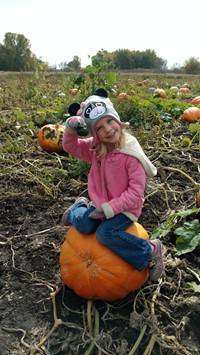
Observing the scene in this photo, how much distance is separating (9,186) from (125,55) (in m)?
51.3

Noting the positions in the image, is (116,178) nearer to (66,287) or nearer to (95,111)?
(95,111)

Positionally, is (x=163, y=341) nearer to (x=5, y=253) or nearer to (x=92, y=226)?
(x=92, y=226)

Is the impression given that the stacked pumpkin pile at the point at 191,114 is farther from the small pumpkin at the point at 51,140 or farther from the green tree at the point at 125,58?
the green tree at the point at 125,58

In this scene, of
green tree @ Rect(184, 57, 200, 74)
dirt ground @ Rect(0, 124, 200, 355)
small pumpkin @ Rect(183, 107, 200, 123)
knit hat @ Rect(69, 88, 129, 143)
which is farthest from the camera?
green tree @ Rect(184, 57, 200, 74)

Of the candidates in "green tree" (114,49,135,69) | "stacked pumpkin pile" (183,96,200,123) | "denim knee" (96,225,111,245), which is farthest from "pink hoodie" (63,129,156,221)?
"green tree" (114,49,135,69)

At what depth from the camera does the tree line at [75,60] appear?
5.50 meters

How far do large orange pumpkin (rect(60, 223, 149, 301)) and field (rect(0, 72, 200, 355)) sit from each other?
0.31 ft

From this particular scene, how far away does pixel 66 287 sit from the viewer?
2.67 meters

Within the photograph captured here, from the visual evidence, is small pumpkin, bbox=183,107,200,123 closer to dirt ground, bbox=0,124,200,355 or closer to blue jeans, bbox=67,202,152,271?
dirt ground, bbox=0,124,200,355

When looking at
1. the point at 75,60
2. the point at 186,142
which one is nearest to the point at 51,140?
the point at 186,142

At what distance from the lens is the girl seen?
2381 mm

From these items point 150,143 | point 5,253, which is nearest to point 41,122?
point 150,143

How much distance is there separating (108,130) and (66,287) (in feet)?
3.73

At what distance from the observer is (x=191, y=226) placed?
2.95 m
